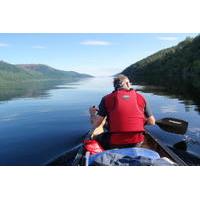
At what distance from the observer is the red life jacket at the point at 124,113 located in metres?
9.39

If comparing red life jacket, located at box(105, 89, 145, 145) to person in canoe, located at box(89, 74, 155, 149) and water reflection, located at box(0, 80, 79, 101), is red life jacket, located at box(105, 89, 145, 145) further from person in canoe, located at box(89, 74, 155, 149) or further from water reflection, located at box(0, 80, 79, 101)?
water reflection, located at box(0, 80, 79, 101)

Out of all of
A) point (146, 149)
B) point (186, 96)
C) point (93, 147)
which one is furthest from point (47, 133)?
point (186, 96)

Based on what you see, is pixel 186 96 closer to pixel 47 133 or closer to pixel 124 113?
pixel 47 133

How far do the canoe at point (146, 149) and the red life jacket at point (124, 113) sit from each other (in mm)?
659

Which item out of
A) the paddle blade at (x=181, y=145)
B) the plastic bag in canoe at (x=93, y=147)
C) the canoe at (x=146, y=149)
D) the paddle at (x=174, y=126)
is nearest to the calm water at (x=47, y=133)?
the paddle blade at (x=181, y=145)

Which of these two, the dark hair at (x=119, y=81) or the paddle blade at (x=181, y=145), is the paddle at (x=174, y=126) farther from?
the dark hair at (x=119, y=81)

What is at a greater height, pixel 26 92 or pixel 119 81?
pixel 119 81

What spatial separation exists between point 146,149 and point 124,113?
1.16 meters

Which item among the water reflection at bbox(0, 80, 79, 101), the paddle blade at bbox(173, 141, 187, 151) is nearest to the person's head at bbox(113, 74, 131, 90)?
the paddle blade at bbox(173, 141, 187, 151)

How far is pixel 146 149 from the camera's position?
8750mm

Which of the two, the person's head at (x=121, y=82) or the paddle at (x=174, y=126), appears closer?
the person's head at (x=121, y=82)
